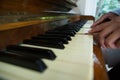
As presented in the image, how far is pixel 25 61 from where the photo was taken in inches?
17.2

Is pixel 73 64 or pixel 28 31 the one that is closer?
pixel 73 64

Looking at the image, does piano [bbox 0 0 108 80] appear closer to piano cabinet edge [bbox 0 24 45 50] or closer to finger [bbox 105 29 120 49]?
piano cabinet edge [bbox 0 24 45 50]

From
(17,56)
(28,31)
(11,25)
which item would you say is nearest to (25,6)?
(28,31)

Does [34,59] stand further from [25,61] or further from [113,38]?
[113,38]

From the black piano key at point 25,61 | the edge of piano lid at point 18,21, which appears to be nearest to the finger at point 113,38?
the edge of piano lid at point 18,21

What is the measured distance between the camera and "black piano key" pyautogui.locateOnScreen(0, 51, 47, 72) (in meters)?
0.41

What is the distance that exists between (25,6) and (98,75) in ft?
2.07

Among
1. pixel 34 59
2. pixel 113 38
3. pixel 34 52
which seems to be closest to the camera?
pixel 34 59

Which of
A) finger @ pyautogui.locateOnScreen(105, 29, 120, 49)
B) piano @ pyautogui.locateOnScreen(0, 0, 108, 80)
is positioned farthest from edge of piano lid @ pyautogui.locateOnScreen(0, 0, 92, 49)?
finger @ pyautogui.locateOnScreen(105, 29, 120, 49)

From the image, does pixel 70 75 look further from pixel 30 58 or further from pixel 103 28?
pixel 103 28

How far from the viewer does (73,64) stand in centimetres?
47

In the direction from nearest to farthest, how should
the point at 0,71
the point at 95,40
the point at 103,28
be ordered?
the point at 0,71, the point at 103,28, the point at 95,40

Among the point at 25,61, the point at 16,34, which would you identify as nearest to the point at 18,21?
the point at 16,34

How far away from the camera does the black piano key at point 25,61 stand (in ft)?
1.35
